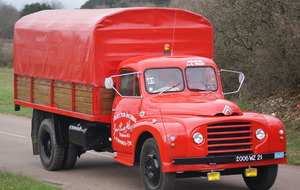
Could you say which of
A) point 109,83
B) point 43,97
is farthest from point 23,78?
point 109,83

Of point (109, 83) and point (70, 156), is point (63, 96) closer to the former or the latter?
point (70, 156)

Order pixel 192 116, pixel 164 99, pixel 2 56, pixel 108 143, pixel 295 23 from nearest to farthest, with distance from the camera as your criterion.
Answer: pixel 192 116 → pixel 164 99 → pixel 108 143 → pixel 295 23 → pixel 2 56

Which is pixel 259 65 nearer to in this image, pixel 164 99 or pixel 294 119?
pixel 294 119

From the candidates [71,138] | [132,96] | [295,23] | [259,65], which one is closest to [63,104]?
[71,138]

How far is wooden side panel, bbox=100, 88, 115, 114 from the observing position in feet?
39.2

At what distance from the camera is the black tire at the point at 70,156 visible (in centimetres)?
1359

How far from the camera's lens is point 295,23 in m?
17.7

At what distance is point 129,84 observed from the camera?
460 inches

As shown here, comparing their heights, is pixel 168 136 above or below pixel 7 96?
above

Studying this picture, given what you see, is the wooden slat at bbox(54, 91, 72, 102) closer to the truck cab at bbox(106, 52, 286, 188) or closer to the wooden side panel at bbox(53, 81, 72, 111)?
the wooden side panel at bbox(53, 81, 72, 111)

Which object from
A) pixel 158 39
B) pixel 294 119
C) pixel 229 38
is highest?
pixel 158 39

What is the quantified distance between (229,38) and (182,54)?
9498mm

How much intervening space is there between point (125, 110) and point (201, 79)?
4.53 ft

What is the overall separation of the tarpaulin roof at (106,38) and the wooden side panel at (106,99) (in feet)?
0.54
